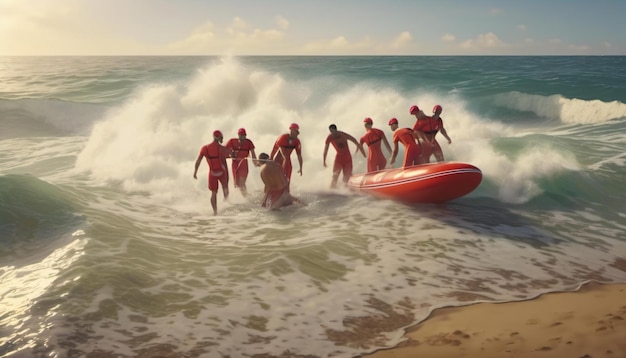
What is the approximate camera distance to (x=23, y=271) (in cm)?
677

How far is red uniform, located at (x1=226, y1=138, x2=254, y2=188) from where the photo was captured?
11.5 m

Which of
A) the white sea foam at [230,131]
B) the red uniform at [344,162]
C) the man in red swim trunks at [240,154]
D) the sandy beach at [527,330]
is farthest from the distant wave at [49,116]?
the sandy beach at [527,330]

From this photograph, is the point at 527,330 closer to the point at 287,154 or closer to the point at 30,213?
the point at 287,154

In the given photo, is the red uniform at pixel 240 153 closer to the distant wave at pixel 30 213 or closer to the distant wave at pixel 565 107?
the distant wave at pixel 30 213

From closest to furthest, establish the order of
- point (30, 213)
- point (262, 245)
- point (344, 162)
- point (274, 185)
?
point (262, 245)
point (30, 213)
point (274, 185)
point (344, 162)

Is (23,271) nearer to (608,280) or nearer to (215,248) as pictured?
(215,248)

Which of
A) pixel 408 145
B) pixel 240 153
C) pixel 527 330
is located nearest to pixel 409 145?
pixel 408 145

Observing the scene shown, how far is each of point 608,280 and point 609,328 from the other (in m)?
1.92

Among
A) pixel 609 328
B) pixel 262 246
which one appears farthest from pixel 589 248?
pixel 262 246

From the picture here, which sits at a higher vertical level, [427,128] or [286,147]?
[427,128]

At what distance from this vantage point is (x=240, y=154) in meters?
11.6

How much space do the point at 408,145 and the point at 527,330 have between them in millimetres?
5863

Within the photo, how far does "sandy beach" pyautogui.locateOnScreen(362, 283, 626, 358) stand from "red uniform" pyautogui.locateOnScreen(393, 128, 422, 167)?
16.0 ft

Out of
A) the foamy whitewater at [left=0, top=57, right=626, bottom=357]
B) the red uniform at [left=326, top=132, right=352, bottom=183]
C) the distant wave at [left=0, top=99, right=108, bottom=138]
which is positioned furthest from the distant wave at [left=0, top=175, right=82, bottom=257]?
the distant wave at [left=0, top=99, right=108, bottom=138]
